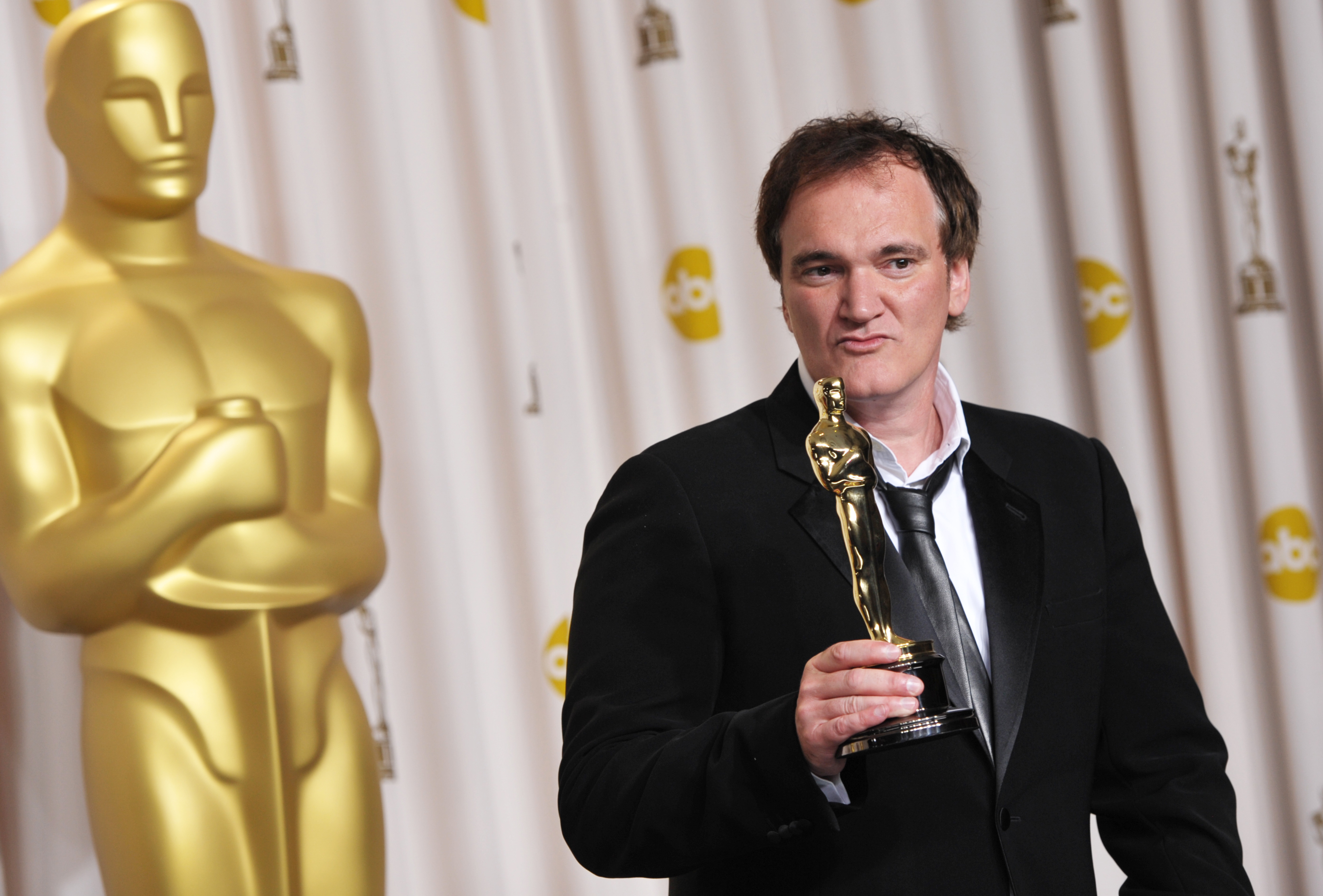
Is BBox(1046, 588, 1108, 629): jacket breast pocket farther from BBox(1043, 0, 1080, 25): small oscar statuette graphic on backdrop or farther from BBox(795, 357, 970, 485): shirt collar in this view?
BBox(1043, 0, 1080, 25): small oscar statuette graphic on backdrop

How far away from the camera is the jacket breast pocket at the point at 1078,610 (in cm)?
104

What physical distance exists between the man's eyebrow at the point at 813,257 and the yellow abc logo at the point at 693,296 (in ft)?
4.00

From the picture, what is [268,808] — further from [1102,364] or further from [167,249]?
[1102,364]

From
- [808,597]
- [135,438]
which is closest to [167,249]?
[135,438]

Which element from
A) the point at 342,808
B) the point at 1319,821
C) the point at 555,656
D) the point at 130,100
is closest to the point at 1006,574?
the point at 342,808

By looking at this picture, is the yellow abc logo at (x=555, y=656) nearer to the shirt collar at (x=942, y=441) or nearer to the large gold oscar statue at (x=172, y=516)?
the large gold oscar statue at (x=172, y=516)

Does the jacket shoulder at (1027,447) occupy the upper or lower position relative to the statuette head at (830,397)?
lower

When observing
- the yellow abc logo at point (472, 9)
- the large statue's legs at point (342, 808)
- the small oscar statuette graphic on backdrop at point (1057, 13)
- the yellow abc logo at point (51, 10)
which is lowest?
the large statue's legs at point (342, 808)

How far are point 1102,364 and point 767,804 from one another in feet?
5.47

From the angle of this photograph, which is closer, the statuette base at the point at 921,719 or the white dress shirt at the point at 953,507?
the statuette base at the point at 921,719

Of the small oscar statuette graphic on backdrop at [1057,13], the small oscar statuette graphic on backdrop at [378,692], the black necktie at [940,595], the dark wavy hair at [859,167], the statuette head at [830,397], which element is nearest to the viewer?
the statuette head at [830,397]

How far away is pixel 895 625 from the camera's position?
0.94 m

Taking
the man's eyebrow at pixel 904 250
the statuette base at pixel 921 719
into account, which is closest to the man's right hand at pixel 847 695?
the statuette base at pixel 921 719

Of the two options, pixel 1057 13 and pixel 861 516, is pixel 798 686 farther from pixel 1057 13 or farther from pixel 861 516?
pixel 1057 13
